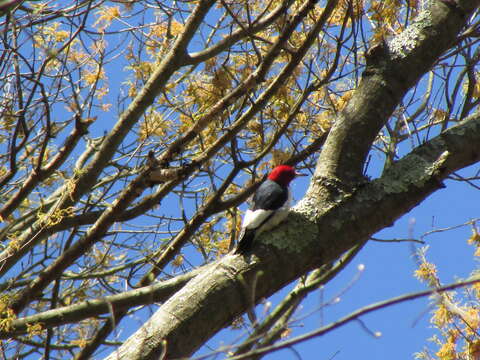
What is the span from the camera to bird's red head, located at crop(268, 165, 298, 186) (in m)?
3.88

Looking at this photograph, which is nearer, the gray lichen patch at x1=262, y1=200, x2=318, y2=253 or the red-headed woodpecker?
the gray lichen patch at x1=262, y1=200, x2=318, y2=253

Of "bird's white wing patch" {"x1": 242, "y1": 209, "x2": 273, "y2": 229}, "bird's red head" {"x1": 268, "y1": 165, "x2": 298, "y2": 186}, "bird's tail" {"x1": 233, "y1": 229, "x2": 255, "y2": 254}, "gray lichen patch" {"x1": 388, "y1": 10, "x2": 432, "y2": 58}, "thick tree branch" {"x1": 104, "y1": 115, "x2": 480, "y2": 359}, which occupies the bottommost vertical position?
"thick tree branch" {"x1": 104, "y1": 115, "x2": 480, "y2": 359}

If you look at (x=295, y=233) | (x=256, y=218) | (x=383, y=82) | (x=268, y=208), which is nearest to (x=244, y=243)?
(x=295, y=233)

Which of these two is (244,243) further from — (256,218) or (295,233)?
(256,218)

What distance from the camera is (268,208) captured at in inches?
124

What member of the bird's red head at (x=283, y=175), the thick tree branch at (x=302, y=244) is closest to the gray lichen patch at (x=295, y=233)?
the thick tree branch at (x=302, y=244)

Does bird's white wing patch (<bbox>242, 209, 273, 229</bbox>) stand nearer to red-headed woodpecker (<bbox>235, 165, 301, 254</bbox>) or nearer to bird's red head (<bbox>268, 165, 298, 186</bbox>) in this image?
red-headed woodpecker (<bbox>235, 165, 301, 254</bbox>)

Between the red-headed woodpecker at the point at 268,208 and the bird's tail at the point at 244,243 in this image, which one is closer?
the bird's tail at the point at 244,243

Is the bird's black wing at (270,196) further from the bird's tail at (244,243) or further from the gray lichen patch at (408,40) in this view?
the gray lichen patch at (408,40)

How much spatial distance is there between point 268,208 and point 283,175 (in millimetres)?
852

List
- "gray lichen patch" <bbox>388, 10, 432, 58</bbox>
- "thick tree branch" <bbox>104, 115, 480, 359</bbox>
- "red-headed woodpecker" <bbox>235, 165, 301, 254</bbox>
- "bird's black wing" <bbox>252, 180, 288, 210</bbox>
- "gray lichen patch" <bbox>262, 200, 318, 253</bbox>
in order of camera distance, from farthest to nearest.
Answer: "bird's black wing" <bbox>252, 180, 288, 210</bbox> < "gray lichen patch" <bbox>388, 10, 432, 58</bbox> < "red-headed woodpecker" <bbox>235, 165, 301, 254</bbox> < "gray lichen patch" <bbox>262, 200, 318, 253</bbox> < "thick tree branch" <bbox>104, 115, 480, 359</bbox>

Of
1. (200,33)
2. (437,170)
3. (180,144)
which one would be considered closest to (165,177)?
(180,144)

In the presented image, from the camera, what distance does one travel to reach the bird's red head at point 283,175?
12.7 ft

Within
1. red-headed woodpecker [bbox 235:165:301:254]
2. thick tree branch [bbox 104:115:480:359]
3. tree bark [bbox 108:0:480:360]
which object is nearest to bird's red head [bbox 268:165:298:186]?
red-headed woodpecker [bbox 235:165:301:254]
